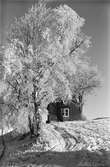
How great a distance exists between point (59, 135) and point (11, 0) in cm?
749

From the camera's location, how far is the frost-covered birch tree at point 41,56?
14320 millimetres

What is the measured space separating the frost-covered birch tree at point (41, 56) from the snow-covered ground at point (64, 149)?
4.50ft

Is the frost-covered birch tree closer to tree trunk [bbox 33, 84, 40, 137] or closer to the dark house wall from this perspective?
tree trunk [bbox 33, 84, 40, 137]

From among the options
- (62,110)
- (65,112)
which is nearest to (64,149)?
(62,110)

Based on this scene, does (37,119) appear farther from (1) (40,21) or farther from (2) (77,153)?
(1) (40,21)

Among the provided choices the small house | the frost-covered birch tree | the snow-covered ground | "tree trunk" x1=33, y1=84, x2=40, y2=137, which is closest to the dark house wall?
the small house

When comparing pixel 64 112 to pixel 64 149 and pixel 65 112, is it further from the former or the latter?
pixel 64 149

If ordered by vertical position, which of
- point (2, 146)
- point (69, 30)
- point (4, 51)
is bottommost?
point (2, 146)

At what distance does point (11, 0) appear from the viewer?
39.5 ft

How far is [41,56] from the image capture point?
14508 millimetres

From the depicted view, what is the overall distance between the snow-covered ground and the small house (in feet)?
16.2

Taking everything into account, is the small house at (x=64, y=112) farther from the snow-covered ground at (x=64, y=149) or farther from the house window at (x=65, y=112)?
the snow-covered ground at (x=64, y=149)

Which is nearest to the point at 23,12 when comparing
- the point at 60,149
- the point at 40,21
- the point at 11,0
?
the point at 40,21

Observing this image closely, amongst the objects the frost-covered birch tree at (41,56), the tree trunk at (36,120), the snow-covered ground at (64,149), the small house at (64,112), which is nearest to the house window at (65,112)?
the small house at (64,112)
